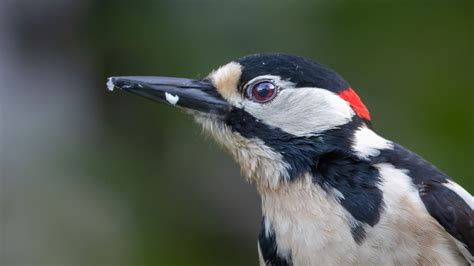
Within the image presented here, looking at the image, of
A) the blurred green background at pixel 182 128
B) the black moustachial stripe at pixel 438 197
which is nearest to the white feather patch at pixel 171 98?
the black moustachial stripe at pixel 438 197

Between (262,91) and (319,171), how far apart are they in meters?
0.36

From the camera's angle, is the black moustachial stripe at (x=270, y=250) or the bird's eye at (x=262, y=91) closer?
the black moustachial stripe at (x=270, y=250)

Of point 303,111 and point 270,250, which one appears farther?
point 303,111

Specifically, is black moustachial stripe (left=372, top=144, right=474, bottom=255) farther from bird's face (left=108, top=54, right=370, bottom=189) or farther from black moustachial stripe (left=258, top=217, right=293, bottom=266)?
black moustachial stripe (left=258, top=217, right=293, bottom=266)

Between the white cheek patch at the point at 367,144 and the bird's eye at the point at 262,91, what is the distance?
0.32m

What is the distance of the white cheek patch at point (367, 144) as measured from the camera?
2791 millimetres

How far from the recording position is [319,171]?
9.10ft

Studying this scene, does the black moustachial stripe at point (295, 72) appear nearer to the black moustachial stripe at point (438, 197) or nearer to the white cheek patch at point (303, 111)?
the white cheek patch at point (303, 111)

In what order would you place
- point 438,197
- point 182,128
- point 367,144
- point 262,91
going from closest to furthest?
point 438,197
point 367,144
point 262,91
point 182,128

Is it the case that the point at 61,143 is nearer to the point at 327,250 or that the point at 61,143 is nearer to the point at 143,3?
the point at 143,3

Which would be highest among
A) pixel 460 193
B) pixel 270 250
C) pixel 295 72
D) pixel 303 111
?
pixel 295 72

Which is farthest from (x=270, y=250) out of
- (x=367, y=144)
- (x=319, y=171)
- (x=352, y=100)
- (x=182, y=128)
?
(x=182, y=128)

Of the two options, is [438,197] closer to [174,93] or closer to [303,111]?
[303,111]

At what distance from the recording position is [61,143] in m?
5.43
